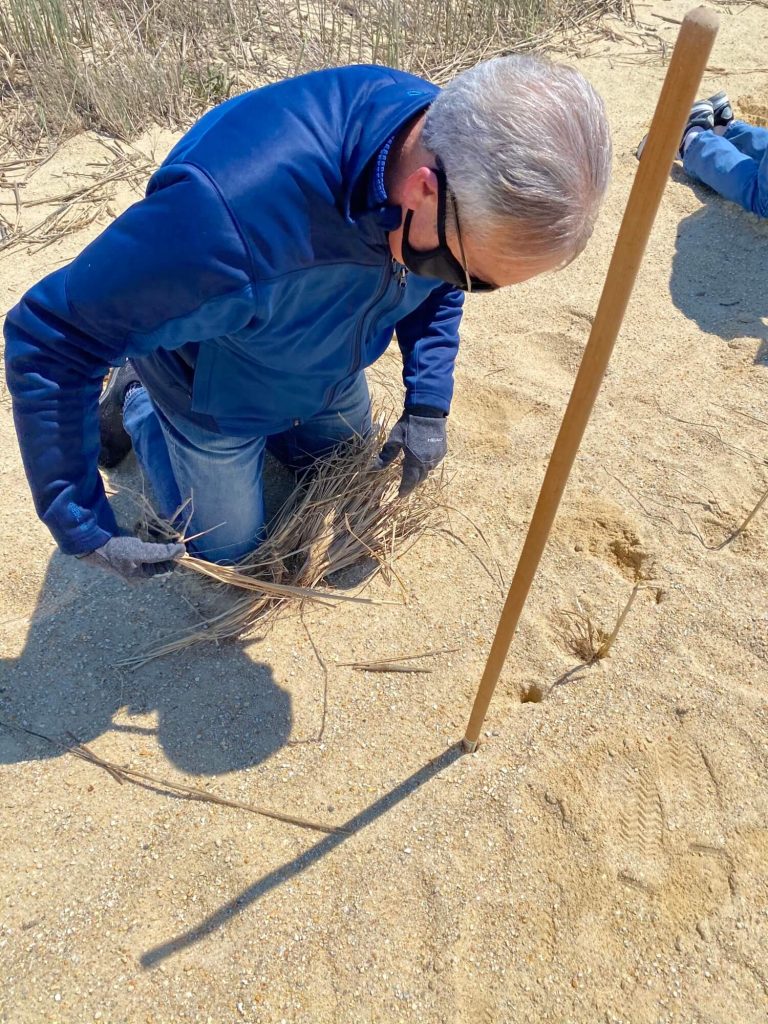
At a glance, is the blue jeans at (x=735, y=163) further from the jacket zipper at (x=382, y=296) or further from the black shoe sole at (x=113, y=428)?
the black shoe sole at (x=113, y=428)

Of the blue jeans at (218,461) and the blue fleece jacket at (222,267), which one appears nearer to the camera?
the blue fleece jacket at (222,267)

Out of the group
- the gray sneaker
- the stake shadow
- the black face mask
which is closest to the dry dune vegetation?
the gray sneaker

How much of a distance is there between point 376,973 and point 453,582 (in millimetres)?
845

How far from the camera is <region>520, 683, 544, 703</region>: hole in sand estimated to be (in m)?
1.76

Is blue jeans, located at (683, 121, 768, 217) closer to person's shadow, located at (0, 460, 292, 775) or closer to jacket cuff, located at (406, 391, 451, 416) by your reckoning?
jacket cuff, located at (406, 391, 451, 416)

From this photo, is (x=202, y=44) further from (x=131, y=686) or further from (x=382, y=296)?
(x=131, y=686)

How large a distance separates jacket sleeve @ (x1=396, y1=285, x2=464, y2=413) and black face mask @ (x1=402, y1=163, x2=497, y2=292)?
604 millimetres

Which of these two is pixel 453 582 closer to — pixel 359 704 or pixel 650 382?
pixel 359 704

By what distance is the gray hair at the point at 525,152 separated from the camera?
108cm

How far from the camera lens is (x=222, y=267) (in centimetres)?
122

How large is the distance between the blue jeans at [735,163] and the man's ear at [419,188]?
2.06m

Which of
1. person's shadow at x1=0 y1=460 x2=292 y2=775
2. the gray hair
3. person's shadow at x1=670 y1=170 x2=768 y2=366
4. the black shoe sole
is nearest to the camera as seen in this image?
the gray hair

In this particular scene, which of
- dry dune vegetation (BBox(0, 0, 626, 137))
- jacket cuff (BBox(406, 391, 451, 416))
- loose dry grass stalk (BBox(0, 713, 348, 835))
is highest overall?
dry dune vegetation (BBox(0, 0, 626, 137))

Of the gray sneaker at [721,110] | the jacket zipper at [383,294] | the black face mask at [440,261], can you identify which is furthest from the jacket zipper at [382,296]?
the gray sneaker at [721,110]
